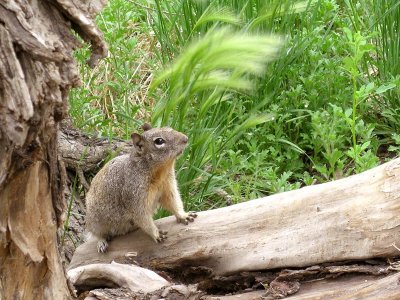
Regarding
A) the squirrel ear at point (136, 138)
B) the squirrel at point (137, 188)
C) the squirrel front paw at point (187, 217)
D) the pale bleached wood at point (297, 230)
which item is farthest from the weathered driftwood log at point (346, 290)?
the squirrel ear at point (136, 138)

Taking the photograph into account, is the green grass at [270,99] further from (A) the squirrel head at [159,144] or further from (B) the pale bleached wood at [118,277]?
(B) the pale bleached wood at [118,277]

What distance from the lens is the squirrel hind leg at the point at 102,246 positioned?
15.8ft

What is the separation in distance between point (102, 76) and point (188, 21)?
1.18 m

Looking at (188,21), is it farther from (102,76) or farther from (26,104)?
(26,104)

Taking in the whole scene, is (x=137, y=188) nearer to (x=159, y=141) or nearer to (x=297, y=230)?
(x=159, y=141)

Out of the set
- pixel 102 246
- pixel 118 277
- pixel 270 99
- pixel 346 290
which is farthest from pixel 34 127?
pixel 270 99

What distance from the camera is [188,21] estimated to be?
19.4 feet

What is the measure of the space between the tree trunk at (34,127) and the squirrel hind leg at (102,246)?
1.24 m

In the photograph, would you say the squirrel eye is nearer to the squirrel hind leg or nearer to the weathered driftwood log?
the squirrel hind leg

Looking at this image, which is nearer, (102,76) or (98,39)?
(98,39)

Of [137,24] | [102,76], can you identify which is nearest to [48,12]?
[102,76]

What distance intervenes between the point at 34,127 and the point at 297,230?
1775mm

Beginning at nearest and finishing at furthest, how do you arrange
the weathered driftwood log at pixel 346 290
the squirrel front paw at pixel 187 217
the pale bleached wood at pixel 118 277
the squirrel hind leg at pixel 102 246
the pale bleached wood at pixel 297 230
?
1. the weathered driftwood log at pixel 346 290
2. the pale bleached wood at pixel 297 230
3. the pale bleached wood at pixel 118 277
4. the squirrel front paw at pixel 187 217
5. the squirrel hind leg at pixel 102 246

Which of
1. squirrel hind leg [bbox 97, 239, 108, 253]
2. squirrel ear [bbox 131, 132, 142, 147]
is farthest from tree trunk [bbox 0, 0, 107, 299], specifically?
squirrel ear [bbox 131, 132, 142, 147]
